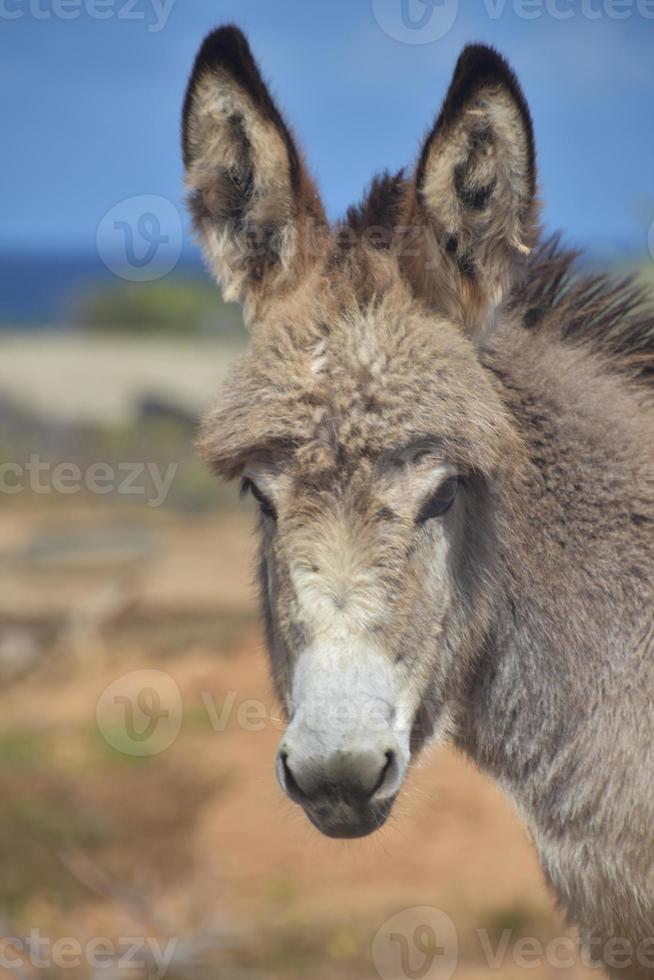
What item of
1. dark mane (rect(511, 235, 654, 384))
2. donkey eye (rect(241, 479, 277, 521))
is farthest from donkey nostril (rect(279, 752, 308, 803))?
dark mane (rect(511, 235, 654, 384))

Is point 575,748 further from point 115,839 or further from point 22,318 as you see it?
point 22,318

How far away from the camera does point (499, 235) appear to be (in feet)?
12.4

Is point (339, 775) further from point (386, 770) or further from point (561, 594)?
point (561, 594)

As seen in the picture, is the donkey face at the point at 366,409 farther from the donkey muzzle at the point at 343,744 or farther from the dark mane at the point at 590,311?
the dark mane at the point at 590,311

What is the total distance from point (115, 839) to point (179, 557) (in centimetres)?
838

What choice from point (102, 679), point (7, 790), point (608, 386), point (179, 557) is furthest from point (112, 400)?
point (608, 386)

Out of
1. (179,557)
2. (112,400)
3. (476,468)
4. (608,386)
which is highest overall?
(608,386)

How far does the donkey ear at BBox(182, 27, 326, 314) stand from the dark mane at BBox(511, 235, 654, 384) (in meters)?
0.85

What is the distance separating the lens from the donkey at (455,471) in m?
3.38

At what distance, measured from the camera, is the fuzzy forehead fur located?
134 inches
